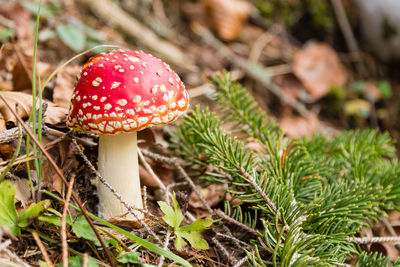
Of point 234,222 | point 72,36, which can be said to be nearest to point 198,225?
point 234,222

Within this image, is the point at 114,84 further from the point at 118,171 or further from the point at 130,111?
the point at 118,171

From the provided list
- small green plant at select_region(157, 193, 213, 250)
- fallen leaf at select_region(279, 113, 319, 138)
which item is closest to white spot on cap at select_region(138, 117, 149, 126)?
small green plant at select_region(157, 193, 213, 250)

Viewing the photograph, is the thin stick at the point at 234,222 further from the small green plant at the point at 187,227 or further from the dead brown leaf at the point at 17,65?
the dead brown leaf at the point at 17,65

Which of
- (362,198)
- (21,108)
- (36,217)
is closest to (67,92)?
(21,108)

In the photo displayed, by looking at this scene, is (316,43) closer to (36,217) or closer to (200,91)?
(200,91)

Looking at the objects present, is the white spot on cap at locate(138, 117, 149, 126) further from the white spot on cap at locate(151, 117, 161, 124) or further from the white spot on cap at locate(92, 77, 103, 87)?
the white spot on cap at locate(92, 77, 103, 87)
